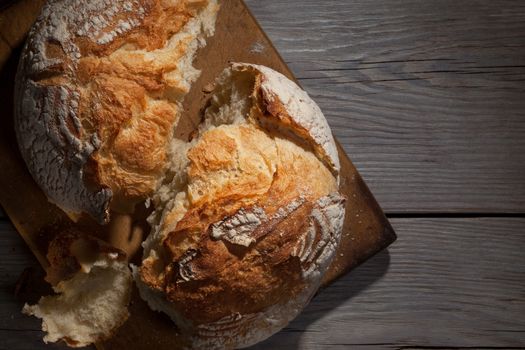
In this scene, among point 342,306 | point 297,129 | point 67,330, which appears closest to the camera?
point 297,129

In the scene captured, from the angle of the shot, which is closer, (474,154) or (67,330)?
(67,330)

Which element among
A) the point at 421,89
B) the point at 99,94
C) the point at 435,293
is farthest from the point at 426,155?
the point at 99,94

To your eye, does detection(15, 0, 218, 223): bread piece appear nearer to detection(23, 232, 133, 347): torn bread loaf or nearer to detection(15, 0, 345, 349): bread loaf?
detection(15, 0, 345, 349): bread loaf

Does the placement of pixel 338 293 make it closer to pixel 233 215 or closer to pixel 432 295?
pixel 432 295

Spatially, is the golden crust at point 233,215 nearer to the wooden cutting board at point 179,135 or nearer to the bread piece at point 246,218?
the bread piece at point 246,218

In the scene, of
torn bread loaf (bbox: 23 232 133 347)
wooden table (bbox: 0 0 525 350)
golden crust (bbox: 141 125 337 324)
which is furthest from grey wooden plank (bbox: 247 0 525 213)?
torn bread loaf (bbox: 23 232 133 347)

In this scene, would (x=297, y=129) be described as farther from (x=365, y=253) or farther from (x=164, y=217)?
(x=365, y=253)

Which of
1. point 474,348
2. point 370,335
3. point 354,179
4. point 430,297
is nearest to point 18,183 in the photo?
point 354,179
